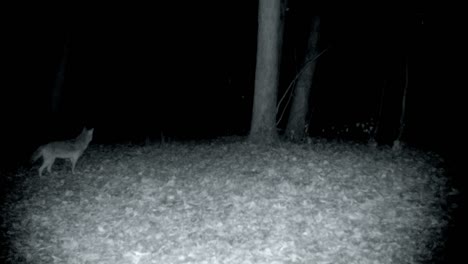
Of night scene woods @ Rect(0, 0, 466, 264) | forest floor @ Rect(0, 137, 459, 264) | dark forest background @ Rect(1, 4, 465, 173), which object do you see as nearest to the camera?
forest floor @ Rect(0, 137, 459, 264)

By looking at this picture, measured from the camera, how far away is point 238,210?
665 cm

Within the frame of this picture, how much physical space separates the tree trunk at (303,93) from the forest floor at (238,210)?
9.42ft

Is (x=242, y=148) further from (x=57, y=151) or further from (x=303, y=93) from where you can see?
(x=57, y=151)

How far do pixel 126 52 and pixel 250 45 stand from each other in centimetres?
966

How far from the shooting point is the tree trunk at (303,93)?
12.5m

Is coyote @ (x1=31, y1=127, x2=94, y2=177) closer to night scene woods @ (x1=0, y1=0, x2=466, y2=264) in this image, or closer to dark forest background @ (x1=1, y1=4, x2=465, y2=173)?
night scene woods @ (x1=0, y1=0, x2=466, y2=264)

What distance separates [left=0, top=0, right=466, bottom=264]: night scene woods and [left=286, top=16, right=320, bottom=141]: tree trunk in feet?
0.16

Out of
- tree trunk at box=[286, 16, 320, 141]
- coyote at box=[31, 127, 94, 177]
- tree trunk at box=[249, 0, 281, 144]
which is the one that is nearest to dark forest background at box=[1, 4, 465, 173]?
tree trunk at box=[286, 16, 320, 141]

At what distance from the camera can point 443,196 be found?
6902 millimetres

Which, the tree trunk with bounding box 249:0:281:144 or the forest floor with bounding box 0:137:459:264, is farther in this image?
the tree trunk with bounding box 249:0:281:144

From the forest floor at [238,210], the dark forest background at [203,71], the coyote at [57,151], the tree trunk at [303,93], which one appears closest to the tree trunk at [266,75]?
the forest floor at [238,210]

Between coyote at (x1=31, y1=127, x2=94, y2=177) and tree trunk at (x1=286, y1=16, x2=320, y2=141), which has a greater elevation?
tree trunk at (x1=286, y1=16, x2=320, y2=141)

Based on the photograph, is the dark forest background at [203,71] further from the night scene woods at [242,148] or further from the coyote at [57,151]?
the coyote at [57,151]

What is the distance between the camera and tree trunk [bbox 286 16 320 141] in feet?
41.1
